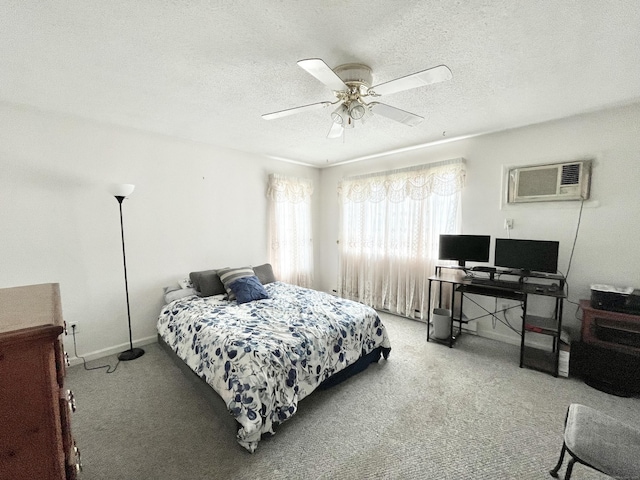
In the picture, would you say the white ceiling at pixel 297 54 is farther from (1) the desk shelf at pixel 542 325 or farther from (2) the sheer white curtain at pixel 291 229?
(1) the desk shelf at pixel 542 325

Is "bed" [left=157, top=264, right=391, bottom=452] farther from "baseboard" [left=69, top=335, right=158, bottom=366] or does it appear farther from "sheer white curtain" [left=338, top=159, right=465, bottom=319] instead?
"sheer white curtain" [left=338, top=159, right=465, bottom=319]

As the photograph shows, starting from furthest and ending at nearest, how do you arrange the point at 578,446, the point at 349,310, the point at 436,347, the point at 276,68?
the point at 436,347 → the point at 349,310 → the point at 276,68 → the point at 578,446

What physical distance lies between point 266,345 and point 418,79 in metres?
2.03

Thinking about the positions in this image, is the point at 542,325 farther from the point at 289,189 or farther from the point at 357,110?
the point at 289,189

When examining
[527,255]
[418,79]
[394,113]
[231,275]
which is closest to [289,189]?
[231,275]

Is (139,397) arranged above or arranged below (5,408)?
below

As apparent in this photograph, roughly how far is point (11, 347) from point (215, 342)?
1537mm

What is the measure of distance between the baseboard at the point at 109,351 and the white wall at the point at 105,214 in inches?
0.5

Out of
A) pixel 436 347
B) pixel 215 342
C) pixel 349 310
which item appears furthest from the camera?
pixel 436 347

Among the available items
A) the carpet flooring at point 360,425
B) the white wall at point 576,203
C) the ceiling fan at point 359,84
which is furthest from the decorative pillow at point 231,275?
the white wall at point 576,203

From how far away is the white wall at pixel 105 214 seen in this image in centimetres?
244

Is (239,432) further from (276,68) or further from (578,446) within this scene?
(276,68)

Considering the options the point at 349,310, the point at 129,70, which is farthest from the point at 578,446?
the point at 129,70

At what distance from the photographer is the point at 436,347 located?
3104 millimetres
